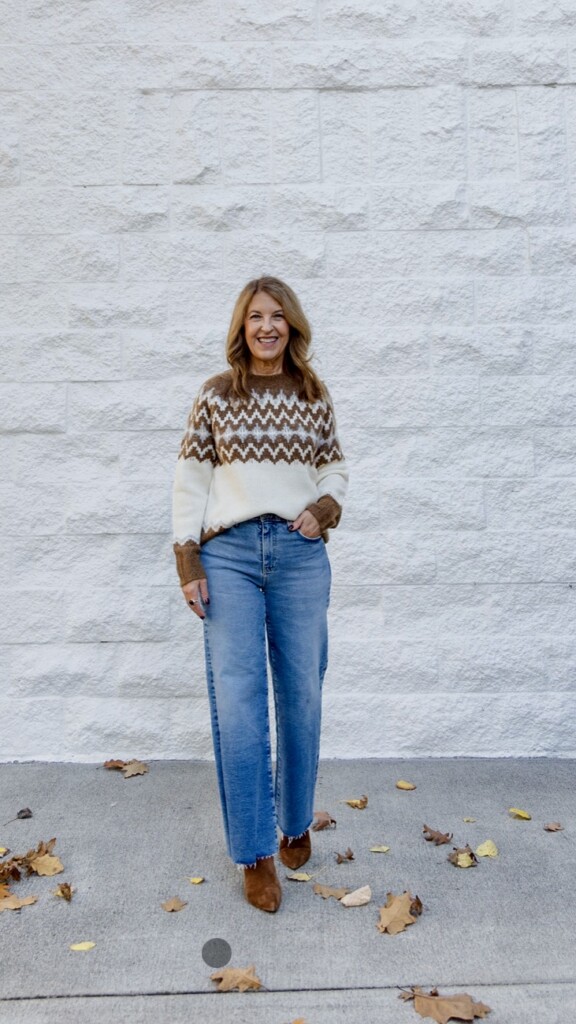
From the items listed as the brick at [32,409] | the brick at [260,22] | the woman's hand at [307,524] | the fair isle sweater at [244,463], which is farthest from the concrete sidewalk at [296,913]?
the brick at [260,22]

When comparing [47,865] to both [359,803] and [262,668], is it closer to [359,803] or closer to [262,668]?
[262,668]

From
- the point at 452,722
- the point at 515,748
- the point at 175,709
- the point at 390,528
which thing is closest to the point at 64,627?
the point at 175,709

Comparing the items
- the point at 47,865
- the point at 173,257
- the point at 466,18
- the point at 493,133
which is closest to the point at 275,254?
the point at 173,257

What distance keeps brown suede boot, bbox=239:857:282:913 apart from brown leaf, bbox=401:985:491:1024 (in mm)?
534

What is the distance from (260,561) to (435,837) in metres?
1.17

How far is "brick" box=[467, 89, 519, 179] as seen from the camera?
4.15 m

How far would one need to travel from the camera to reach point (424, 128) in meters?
4.15

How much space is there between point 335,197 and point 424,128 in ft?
1.68

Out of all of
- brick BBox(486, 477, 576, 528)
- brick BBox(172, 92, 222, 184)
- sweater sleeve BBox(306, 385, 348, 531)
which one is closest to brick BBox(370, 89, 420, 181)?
brick BBox(172, 92, 222, 184)

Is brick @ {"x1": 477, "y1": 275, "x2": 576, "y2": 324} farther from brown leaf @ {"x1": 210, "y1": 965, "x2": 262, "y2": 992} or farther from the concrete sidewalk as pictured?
brown leaf @ {"x1": 210, "y1": 965, "x2": 262, "y2": 992}

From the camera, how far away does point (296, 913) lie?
103 inches

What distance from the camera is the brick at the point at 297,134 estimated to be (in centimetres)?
412

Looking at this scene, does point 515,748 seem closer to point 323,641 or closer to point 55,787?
point 323,641

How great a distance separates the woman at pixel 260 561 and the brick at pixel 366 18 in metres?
1.96
